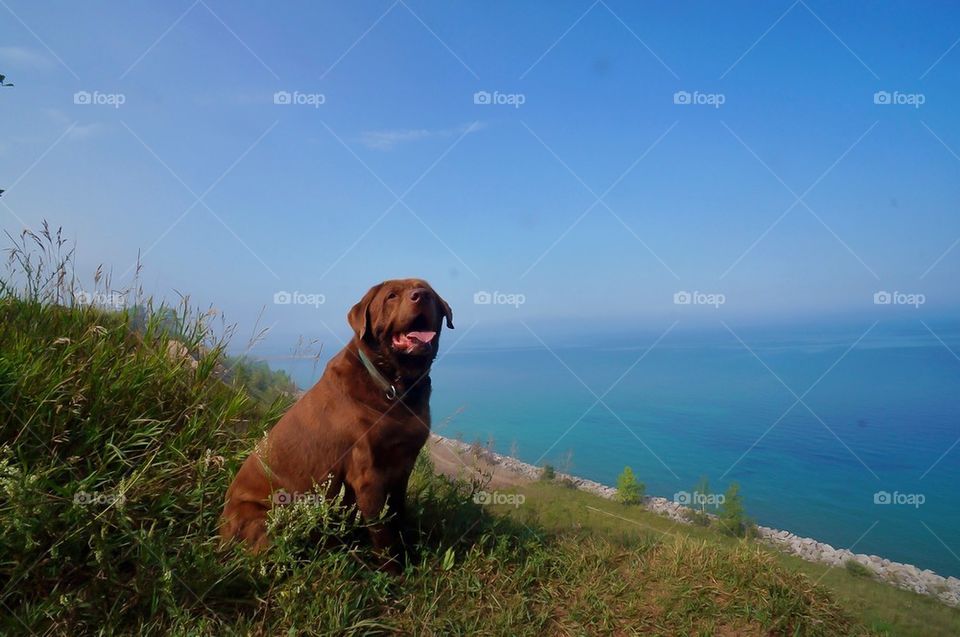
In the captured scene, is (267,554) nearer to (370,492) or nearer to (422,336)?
(370,492)

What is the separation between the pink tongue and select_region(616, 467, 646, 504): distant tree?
1.78 meters

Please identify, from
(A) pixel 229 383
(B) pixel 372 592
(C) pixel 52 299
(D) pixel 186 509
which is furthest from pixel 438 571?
(C) pixel 52 299

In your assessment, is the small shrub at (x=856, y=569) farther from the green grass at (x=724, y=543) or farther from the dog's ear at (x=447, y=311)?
the dog's ear at (x=447, y=311)

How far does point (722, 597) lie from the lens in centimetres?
366

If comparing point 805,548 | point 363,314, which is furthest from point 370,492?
point 805,548

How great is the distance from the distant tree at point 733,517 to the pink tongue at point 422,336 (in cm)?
239

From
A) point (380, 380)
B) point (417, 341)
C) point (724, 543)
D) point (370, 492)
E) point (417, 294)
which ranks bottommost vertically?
point (370, 492)

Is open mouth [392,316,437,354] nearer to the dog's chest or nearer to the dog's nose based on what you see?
the dog's nose

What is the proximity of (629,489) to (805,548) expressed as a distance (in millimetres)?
1130

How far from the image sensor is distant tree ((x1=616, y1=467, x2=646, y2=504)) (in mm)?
4254

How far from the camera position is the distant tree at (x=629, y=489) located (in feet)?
14.0

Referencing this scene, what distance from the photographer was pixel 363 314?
359 centimetres

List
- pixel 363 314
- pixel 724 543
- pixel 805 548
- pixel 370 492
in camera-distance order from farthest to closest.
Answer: pixel 724 543 → pixel 805 548 → pixel 363 314 → pixel 370 492

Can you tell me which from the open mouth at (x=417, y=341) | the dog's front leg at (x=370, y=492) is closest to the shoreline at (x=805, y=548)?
the dog's front leg at (x=370, y=492)
